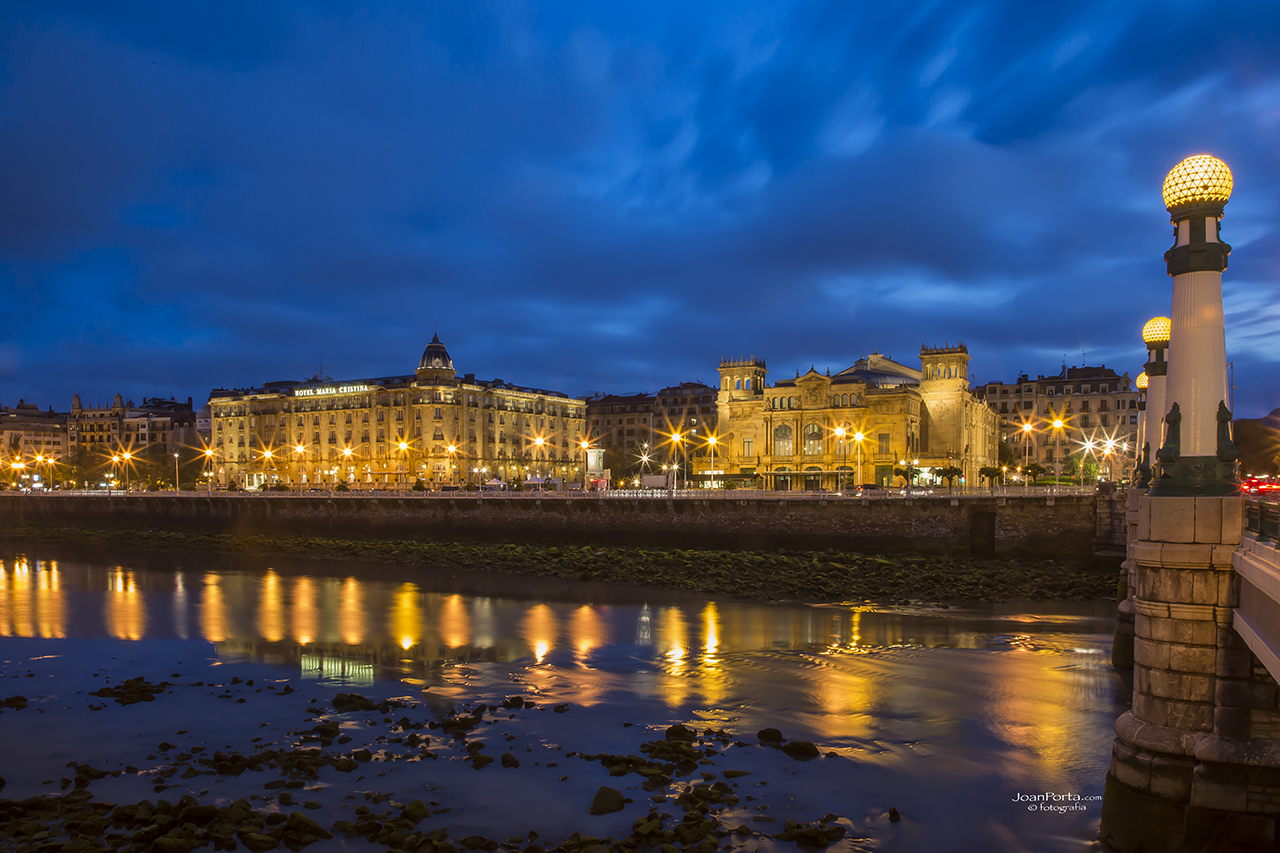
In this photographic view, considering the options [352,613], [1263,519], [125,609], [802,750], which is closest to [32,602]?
[125,609]

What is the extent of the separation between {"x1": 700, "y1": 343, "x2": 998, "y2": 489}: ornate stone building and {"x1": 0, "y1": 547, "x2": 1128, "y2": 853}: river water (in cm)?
6436

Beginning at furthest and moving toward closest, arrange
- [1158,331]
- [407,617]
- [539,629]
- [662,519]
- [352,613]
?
[662,519], [352,613], [407,617], [539,629], [1158,331]

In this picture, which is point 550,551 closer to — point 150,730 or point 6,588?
point 6,588

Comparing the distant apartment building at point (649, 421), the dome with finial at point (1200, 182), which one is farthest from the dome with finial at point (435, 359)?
the dome with finial at point (1200, 182)

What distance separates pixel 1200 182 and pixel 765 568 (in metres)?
43.4

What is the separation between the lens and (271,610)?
138ft

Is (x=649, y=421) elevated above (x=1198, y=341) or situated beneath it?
elevated above

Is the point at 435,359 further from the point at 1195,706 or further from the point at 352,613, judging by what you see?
the point at 1195,706

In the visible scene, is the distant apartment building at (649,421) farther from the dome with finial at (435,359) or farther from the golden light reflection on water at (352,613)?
the golden light reflection on water at (352,613)

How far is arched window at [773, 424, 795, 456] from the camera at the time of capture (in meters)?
110

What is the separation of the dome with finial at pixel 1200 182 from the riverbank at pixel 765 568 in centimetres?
3340

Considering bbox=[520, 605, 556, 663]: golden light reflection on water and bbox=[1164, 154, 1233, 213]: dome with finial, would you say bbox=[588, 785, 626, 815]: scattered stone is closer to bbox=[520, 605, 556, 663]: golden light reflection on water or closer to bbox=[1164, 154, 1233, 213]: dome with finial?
bbox=[520, 605, 556, 663]: golden light reflection on water

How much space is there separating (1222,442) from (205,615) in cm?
4144

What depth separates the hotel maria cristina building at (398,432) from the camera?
465 feet
